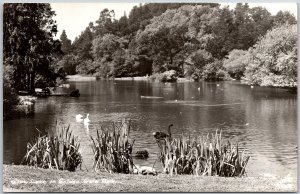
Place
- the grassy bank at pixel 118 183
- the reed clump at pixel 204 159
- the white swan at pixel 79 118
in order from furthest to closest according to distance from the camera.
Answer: the white swan at pixel 79 118
the reed clump at pixel 204 159
the grassy bank at pixel 118 183

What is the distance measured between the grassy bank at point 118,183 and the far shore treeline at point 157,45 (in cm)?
149

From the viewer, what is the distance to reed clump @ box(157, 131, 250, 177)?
716 cm

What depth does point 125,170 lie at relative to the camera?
288 inches

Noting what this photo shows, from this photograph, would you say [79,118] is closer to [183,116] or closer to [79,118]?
[79,118]

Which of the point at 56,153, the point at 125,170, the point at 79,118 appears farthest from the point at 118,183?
the point at 79,118

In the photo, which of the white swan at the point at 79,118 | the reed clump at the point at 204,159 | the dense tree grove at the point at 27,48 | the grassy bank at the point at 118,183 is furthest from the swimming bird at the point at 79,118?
the reed clump at the point at 204,159

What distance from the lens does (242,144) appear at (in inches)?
314

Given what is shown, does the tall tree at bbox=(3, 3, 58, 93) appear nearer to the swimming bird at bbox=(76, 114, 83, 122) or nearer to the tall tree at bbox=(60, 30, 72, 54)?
the tall tree at bbox=(60, 30, 72, 54)

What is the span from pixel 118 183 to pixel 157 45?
118 inches

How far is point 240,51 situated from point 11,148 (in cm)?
407

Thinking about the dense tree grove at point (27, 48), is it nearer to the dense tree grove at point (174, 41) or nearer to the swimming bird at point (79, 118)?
the dense tree grove at point (174, 41)

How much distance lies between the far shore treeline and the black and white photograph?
2 cm

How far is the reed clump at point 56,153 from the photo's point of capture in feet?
23.8

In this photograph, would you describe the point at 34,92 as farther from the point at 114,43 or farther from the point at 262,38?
the point at 262,38
